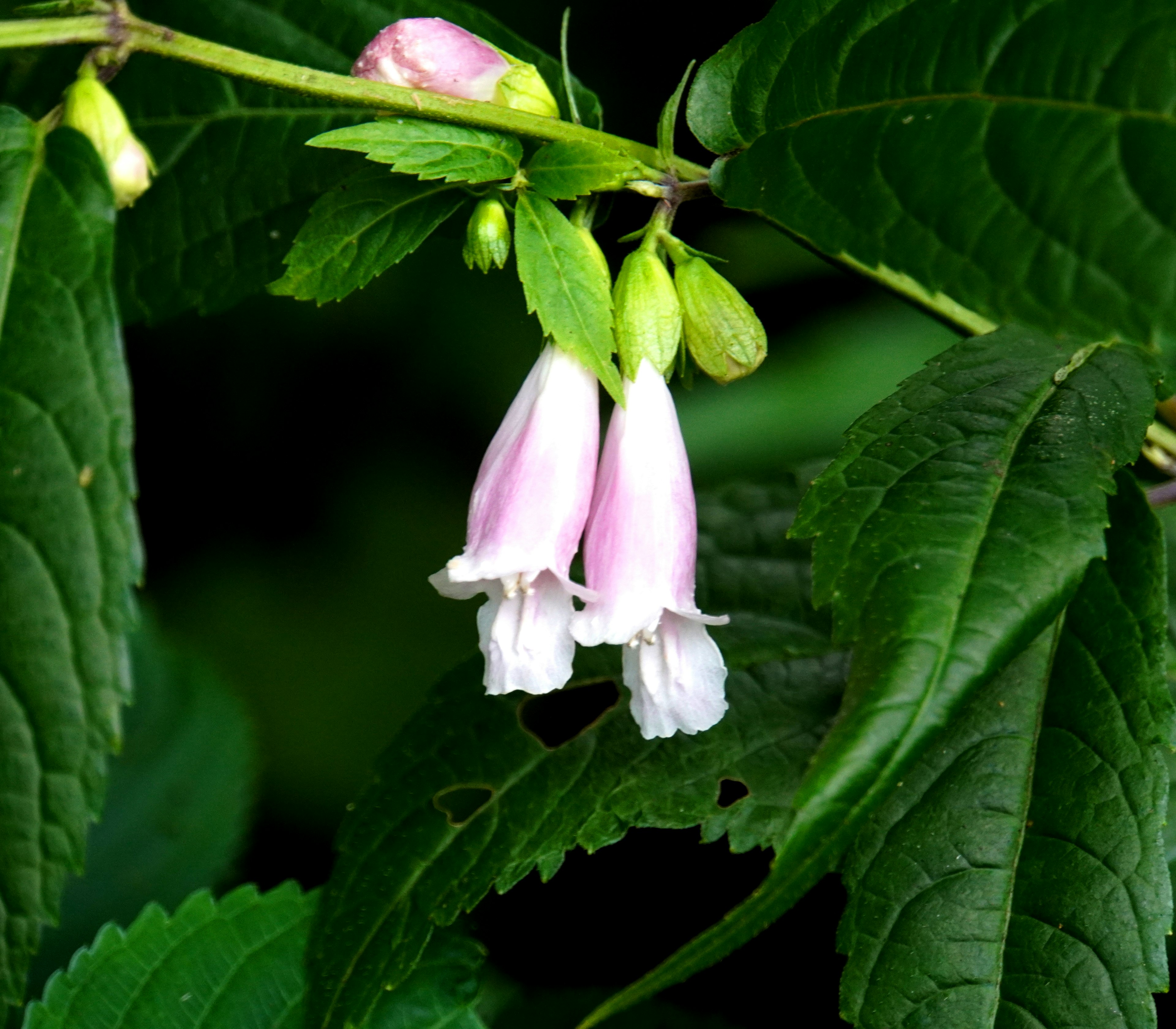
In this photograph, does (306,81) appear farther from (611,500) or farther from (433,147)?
(611,500)

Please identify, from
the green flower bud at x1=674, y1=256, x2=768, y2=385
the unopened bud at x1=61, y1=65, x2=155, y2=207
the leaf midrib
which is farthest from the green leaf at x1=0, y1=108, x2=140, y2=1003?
the leaf midrib

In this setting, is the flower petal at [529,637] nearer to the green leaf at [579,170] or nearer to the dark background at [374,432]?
the green leaf at [579,170]

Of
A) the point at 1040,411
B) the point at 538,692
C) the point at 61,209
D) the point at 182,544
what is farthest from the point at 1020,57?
the point at 182,544

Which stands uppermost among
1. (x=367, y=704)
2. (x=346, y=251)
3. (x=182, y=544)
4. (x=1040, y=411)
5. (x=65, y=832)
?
(x=346, y=251)

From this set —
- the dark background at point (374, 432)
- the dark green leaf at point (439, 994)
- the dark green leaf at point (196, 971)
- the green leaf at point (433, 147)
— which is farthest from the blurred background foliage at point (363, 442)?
the green leaf at point (433, 147)

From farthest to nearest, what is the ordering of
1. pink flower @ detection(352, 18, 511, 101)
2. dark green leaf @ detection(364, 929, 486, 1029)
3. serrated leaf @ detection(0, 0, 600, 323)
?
serrated leaf @ detection(0, 0, 600, 323) → dark green leaf @ detection(364, 929, 486, 1029) → pink flower @ detection(352, 18, 511, 101)

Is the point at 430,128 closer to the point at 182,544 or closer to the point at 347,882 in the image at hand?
the point at 347,882

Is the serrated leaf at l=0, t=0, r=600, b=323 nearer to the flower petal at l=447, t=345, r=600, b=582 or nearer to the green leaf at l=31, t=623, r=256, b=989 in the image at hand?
the flower petal at l=447, t=345, r=600, b=582
